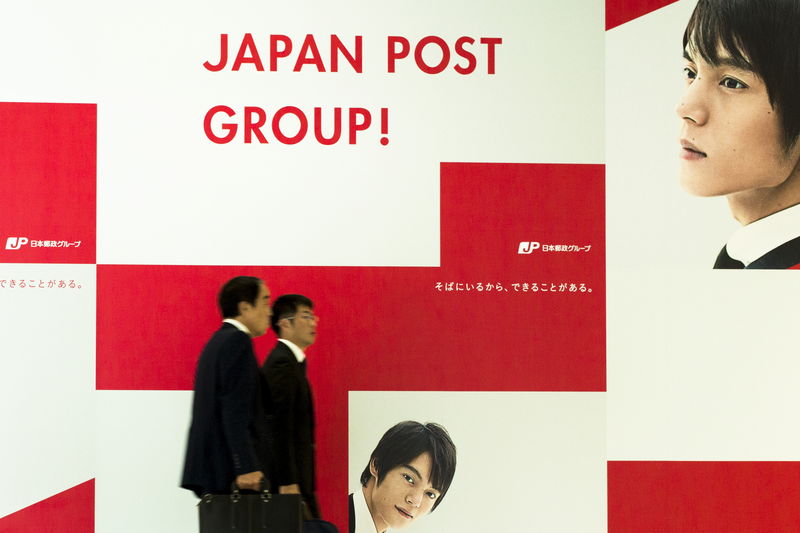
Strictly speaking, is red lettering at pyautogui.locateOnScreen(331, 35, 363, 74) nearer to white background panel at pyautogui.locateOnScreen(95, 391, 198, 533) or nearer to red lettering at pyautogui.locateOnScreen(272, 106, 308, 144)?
red lettering at pyautogui.locateOnScreen(272, 106, 308, 144)

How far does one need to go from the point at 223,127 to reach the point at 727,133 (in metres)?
2.01

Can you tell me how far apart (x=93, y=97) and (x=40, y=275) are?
28.9 inches

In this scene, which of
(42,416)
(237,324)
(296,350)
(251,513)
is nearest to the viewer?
(251,513)

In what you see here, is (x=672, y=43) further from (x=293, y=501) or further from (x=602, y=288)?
(x=293, y=501)

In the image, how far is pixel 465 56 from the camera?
129 inches

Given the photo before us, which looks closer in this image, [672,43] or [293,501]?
[293,501]

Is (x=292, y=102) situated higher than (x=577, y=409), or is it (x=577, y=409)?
(x=292, y=102)

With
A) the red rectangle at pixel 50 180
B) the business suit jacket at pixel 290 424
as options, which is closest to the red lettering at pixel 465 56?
the business suit jacket at pixel 290 424

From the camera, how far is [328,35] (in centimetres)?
327

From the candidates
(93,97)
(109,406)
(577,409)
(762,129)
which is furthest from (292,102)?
(762,129)

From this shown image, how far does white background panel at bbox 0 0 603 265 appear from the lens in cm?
322

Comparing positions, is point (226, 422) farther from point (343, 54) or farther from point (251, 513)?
point (343, 54)

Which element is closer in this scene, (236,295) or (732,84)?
(236,295)

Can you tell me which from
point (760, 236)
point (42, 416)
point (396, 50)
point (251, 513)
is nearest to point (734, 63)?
point (760, 236)
